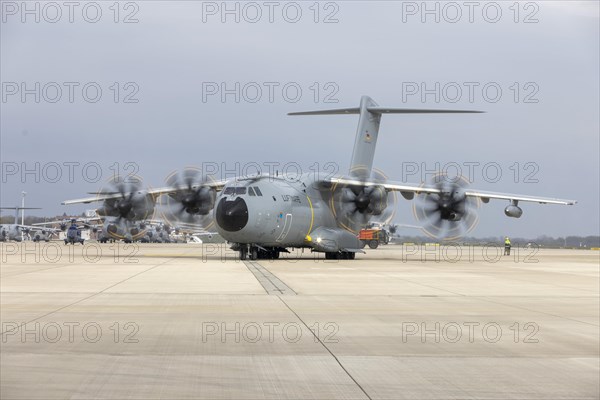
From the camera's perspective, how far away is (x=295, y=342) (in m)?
10.8

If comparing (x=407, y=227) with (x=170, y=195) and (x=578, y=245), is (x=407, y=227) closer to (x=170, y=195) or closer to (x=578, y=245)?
(x=578, y=245)

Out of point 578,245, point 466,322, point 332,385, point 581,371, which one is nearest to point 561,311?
point 466,322

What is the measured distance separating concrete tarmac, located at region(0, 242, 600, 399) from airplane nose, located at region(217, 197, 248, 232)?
1419 cm

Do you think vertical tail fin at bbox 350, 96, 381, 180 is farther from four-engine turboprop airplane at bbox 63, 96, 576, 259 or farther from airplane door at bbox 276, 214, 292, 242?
airplane door at bbox 276, 214, 292, 242

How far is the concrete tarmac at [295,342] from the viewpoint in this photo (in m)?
7.88

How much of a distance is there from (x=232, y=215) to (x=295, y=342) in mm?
24002

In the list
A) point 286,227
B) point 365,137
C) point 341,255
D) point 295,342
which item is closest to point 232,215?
point 286,227

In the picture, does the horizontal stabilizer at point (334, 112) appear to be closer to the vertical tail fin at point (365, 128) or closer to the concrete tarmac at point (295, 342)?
the vertical tail fin at point (365, 128)

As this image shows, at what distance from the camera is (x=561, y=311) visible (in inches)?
611

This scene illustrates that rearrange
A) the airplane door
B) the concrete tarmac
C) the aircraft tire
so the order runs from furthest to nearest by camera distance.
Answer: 1. the aircraft tire
2. the airplane door
3. the concrete tarmac

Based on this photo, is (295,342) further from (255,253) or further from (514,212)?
(514,212)

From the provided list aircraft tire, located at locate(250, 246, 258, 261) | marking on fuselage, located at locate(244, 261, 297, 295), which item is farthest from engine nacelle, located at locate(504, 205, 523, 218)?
marking on fuselage, located at locate(244, 261, 297, 295)

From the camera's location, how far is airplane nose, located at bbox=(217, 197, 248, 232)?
34.6 metres

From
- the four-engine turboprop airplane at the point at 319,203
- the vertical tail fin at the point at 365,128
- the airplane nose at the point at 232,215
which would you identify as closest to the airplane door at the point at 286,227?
the four-engine turboprop airplane at the point at 319,203
